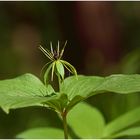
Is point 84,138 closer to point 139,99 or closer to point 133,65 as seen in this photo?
point 139,99

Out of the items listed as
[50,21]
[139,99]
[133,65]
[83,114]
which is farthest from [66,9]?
[83,114]

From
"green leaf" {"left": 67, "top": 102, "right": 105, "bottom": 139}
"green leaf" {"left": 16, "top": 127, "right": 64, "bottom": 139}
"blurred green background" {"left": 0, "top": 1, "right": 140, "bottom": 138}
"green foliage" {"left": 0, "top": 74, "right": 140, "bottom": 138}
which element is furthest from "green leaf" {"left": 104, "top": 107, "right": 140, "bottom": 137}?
"blurred green background" {"left": 0, "top": 1, "right": 140, "bottom": 138}

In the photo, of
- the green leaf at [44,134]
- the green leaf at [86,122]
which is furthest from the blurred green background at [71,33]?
the green leaf at [44,134]

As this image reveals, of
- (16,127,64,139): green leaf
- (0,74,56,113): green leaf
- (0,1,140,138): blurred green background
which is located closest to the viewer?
(0,74,56,113): green leaf

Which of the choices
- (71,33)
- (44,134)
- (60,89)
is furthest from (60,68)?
(71,33)

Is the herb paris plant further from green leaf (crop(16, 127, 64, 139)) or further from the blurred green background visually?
the blurred green background

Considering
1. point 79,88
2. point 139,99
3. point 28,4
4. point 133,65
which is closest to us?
point 79,88

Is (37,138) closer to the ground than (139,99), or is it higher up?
higher up
